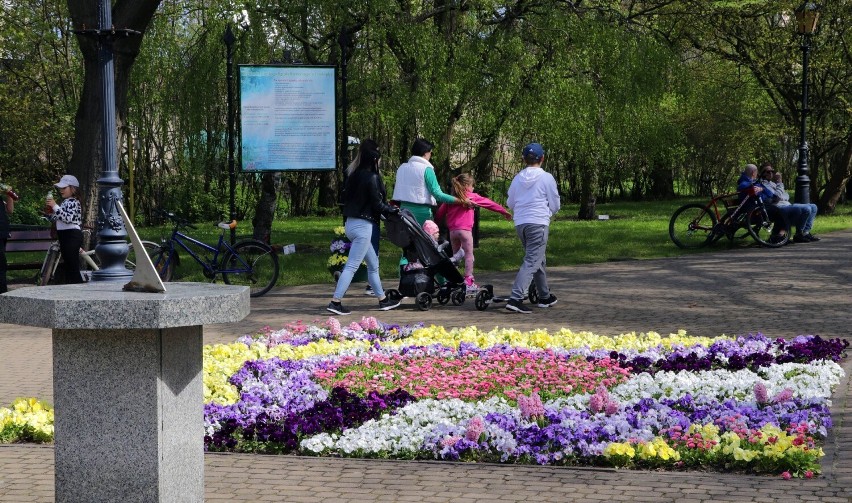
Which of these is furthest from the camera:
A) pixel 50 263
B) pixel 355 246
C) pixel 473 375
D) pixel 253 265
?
pixel 50 263

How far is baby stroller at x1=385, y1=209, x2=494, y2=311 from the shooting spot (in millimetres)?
13156

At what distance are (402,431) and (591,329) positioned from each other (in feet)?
16.6

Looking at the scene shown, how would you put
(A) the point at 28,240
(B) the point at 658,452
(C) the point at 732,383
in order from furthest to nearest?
(A) the point at 28,240 < (C) the point at 732,383 < (B) the point at 658,452

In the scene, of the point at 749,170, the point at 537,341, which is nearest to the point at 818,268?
the point at 749,170

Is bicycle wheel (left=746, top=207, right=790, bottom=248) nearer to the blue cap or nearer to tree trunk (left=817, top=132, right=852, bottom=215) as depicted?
the blue cap

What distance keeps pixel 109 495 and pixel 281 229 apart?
22.4m

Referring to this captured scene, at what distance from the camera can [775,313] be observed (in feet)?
41.3

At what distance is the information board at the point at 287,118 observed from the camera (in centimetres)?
1636

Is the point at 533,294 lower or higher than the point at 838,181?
lower

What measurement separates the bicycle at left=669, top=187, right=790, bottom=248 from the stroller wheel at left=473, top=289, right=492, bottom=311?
8.62m

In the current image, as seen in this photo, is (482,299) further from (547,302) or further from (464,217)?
(464,217)

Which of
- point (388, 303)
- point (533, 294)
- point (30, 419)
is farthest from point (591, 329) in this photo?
point (30, 419)

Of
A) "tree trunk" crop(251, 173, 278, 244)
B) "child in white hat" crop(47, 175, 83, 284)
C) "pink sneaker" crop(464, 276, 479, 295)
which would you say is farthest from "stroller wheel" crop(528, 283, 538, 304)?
"tree trunk" crop(251, 173, 278, 244)

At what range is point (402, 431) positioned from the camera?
6.88 meters
